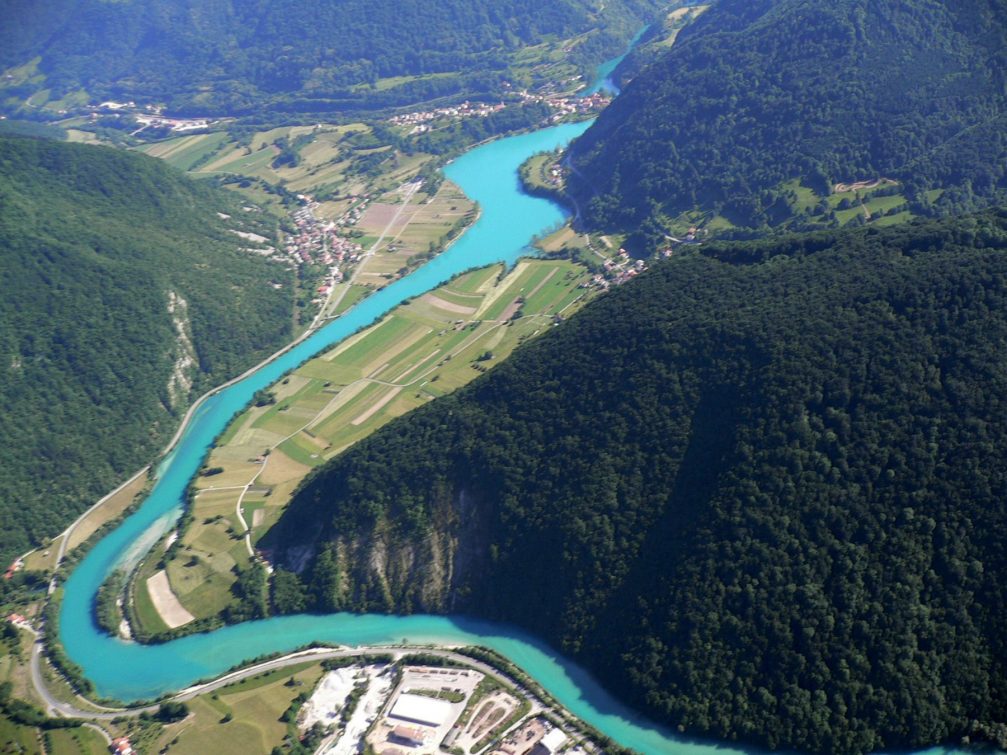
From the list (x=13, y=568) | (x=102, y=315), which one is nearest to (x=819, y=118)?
(x=102, y=315)

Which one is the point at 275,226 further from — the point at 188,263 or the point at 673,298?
the point at 673,298

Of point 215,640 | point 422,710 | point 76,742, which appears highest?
point 76,742

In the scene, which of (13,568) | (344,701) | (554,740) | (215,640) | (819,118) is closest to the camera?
(554,740)

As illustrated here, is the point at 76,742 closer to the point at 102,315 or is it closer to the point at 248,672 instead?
the point at 248,672

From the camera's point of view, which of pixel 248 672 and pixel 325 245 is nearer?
pixel 248 672

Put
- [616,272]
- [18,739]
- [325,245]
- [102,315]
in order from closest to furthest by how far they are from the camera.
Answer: [18,739] < [102,315] < [616,272] < [325,245]

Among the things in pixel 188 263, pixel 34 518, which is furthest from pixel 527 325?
pixel 34 518

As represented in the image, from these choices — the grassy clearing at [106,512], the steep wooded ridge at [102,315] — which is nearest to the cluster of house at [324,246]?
the steep wooded ridge at [102,315]
